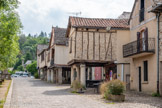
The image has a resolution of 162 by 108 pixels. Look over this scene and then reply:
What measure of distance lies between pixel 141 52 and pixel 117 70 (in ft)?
18.9

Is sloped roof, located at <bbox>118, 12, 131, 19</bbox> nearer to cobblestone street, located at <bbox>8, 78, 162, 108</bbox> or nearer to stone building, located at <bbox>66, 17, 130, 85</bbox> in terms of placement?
stone building, located at <bbox>66, 17, 130, 85</bbox>

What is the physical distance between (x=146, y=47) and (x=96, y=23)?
6774mm

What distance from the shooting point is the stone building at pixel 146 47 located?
1830 cm

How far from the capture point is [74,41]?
24156 millimetres

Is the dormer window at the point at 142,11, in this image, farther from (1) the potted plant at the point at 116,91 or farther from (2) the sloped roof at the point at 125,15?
(2) the sloped roof at the point at 125,15

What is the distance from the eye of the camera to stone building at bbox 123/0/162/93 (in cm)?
1830

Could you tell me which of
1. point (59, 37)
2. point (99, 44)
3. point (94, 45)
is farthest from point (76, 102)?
point (59, 37)

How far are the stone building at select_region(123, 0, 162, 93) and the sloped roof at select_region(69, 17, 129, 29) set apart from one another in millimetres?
1791

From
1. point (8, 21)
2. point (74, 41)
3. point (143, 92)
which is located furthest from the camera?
point (74, 41)

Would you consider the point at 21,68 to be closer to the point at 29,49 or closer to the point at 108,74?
the point at 29,49

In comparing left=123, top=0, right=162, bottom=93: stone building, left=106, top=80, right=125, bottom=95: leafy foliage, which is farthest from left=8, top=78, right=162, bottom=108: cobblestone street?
left=123, top=0, right=162, bottom=93: stone building

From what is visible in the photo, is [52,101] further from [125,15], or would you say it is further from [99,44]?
[125,15]

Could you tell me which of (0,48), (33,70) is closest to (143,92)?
(0,48)

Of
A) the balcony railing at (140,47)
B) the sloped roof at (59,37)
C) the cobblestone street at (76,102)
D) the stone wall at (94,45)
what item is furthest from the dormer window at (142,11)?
the sloped roof at (59,37)
